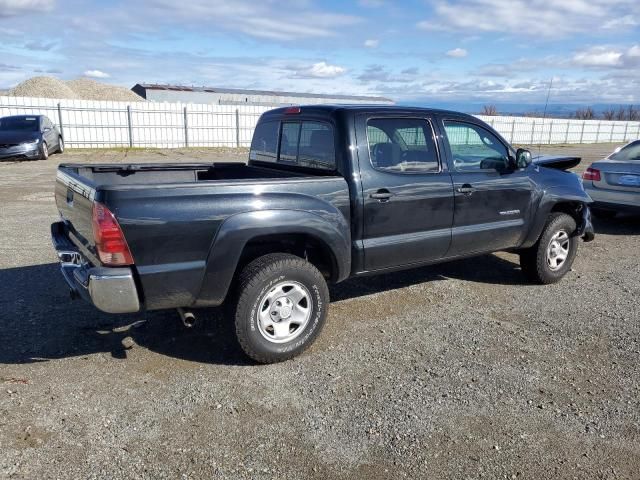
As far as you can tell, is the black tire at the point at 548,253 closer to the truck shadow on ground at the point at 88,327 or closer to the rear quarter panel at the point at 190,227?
the truck shadow on ground at the point at 88,327

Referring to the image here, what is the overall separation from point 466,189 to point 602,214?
6.02 m

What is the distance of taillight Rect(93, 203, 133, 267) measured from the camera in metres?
3.19

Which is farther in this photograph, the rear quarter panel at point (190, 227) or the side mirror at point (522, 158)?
the side mirror at point (522, 158)

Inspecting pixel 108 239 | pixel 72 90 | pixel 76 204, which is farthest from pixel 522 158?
pixel 72 90

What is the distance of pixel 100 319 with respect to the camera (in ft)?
14.9

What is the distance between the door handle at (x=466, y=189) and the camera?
472 centimetres

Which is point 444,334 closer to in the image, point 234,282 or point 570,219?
point 234,282

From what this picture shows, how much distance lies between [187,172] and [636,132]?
158 ft

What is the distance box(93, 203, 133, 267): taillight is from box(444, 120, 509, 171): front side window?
9.70ft

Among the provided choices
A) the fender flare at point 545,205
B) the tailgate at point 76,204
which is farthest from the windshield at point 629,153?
the tailgate at point 76,204

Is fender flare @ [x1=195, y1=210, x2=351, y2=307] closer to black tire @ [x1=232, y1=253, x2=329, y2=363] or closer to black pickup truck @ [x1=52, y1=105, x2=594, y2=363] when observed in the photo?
black pickup truck @ [x1=52, y1=105, x2=594, y2=363]

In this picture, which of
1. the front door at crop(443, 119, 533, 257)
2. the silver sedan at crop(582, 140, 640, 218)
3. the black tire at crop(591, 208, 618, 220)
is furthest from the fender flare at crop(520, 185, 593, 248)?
the black tire at crop(591, 208, 618, 220)

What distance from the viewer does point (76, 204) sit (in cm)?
373

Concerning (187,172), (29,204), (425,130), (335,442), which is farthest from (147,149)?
(335,442)
